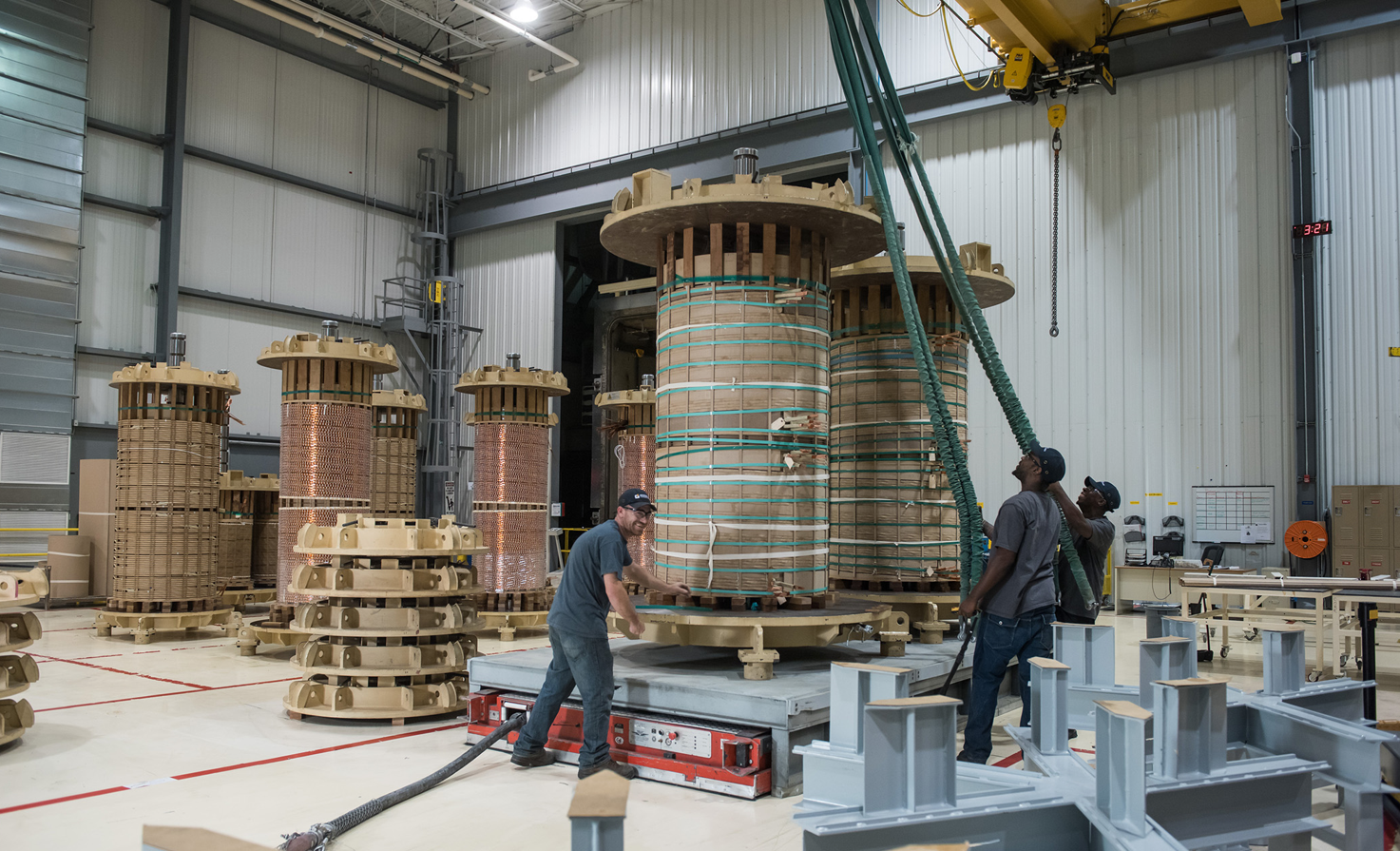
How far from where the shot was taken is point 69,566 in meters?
17.8

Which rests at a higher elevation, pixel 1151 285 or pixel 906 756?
pixel 1151 285

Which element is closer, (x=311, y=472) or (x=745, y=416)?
(x=745, y=416)

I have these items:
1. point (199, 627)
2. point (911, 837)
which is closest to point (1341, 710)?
point (911, 837)

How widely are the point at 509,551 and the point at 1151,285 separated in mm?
11638

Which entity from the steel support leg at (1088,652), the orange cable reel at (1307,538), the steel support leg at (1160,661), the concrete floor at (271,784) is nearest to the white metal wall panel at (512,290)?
the concrete floor at (271,784)

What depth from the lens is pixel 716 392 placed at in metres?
7.23

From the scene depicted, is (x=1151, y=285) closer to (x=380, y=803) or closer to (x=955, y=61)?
(x=955, y=61)

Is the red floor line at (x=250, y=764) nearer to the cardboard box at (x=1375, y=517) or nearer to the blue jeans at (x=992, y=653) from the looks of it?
the blue jeans at (x=992, y=653)

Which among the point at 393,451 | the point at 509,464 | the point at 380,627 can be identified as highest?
the point at 393,451

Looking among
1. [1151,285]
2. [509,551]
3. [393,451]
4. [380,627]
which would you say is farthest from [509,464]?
[1151,285]

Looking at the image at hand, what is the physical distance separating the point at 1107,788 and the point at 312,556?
1093cm

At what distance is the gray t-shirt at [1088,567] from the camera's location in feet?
25.5

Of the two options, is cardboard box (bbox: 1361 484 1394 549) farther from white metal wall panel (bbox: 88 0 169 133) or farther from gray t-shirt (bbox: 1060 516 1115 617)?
white metal wall panel (bbox: 88 0 169 133)

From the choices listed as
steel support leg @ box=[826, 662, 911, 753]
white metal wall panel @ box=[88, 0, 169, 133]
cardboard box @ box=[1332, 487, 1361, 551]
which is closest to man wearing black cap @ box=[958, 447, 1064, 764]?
steel support leg @ box=[826, 662, 911, 753]
